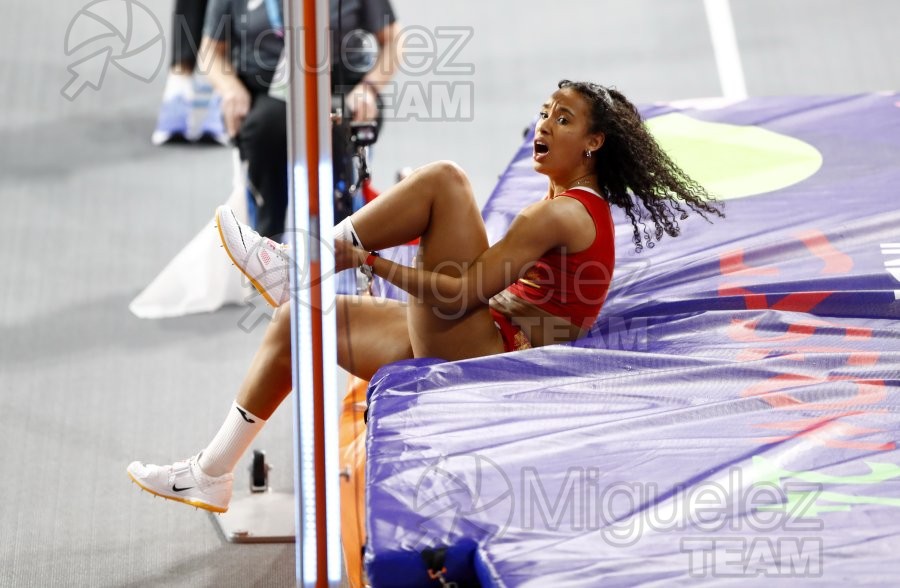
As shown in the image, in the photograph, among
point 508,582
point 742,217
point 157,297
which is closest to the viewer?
point 508,582

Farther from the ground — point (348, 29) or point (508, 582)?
point (348, 29)

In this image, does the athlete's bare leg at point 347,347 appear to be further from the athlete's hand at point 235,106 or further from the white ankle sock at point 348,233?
the athlete's hand at point 235,106

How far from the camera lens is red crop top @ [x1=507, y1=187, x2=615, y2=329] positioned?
97.5 inches

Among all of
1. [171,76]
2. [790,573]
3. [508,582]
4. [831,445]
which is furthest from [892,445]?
[171,76]

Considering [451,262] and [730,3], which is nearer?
[451,262]

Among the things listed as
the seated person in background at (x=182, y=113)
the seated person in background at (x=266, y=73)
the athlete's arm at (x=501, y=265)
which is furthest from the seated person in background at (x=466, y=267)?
the seated person in background at (x=182, y=113)

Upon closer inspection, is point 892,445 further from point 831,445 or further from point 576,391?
point 576,391

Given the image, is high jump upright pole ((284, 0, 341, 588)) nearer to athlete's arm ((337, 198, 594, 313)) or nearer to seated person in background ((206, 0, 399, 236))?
athlete's arm ((337, 198, 594, 313))

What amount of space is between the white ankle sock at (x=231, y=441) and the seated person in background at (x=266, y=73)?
1.26 metres

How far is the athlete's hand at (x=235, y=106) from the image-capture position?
12.2 ft

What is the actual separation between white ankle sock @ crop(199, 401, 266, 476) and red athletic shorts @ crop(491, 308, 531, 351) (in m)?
0.54

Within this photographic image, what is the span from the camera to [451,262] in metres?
2.46

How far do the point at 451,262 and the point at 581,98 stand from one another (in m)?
0.46

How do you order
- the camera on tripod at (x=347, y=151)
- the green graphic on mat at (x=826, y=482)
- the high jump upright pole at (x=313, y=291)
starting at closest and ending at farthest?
the high jump upright pole at (x=313, y=291) → the green graphic on mat at (x=826, y=482) → the camera on tripod at (x=347, y=151)
